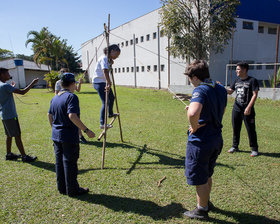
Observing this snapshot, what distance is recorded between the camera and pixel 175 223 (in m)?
2.57

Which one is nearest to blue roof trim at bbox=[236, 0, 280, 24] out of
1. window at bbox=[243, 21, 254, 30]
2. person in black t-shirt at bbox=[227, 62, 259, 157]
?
window at bbox=[243, 21, 254, 30]

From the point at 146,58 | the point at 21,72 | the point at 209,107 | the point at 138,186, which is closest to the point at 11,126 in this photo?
the point at 138,186

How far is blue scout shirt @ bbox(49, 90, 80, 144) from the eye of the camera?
112 inches

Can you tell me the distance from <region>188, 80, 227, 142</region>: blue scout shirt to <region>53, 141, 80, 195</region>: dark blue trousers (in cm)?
165

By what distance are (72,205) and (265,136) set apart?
17.1ft

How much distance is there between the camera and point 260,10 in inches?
789

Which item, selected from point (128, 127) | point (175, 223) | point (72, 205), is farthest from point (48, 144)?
point (175, 223)

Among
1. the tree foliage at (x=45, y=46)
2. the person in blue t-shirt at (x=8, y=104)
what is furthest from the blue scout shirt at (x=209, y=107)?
the tree foliage at (x=45, y=46)

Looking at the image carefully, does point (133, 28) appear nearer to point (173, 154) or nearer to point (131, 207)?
point (173, 154)

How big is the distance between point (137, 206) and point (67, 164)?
1129 millimetres

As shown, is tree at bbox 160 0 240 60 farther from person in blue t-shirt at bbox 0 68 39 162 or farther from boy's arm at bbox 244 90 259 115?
person in blue t-shirt at bbox 0 68 39 162

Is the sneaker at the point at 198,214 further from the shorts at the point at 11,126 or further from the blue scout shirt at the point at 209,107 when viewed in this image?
the shorts at the point at 11,126

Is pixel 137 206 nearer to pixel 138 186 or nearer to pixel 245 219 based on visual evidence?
pixel 138 186

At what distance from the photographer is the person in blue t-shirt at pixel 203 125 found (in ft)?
7.33
